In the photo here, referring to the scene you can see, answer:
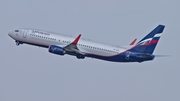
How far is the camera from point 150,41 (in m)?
119

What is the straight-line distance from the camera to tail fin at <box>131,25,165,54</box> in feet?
386

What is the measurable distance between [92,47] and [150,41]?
12.9 meters

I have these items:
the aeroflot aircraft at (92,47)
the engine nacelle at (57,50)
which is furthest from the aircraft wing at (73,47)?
the engine nacelle at (57,50)

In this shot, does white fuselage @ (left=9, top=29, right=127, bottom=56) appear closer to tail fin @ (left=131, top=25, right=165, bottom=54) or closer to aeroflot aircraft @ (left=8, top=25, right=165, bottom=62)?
aeroflot aircraft @ (left=8, top=25, right=165, bottom=62)

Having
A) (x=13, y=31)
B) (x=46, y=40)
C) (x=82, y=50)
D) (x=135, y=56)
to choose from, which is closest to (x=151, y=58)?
(x=135, y=56)

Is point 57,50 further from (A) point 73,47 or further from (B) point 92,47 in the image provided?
(B) point 92,47

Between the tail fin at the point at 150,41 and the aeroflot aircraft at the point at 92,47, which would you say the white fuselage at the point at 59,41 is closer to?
the aeroflot aircraft at the point at 92,47

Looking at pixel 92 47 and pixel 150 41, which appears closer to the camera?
pixel 150 41

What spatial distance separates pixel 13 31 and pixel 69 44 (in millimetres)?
17359

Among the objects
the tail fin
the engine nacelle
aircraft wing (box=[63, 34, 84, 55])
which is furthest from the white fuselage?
the tail fin

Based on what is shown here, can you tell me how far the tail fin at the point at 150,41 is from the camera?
11774 centimetres

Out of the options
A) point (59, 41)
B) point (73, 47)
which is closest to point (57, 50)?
point (59, 41)

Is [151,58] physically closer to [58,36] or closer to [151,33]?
[151,33]

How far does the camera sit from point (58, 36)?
407ft
